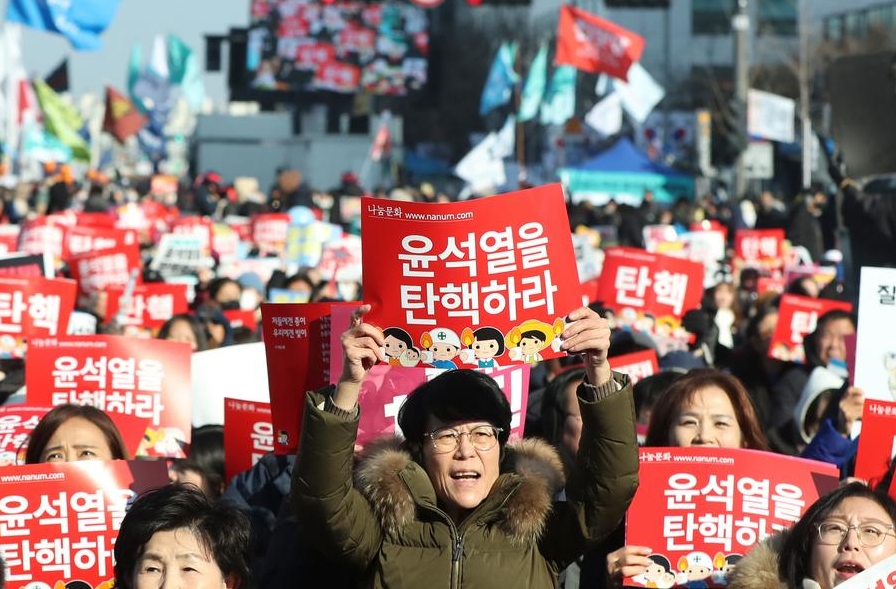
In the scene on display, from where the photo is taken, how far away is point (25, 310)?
333 inches

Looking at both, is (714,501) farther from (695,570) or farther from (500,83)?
(500,83)

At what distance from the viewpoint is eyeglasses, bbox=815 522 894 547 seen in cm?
423

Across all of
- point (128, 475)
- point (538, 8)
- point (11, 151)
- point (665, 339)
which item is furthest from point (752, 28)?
point (128, 475)

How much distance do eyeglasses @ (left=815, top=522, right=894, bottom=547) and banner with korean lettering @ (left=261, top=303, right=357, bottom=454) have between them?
1.59 metres

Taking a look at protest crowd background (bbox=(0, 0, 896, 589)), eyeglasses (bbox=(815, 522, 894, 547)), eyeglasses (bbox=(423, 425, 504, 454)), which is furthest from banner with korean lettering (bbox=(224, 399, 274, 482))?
eyeglasses (bbox=(815, 522, 894, 547))

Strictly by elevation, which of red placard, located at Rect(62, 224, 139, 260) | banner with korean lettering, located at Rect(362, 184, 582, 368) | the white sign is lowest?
red placard, located at Rect(62, 224, 139, 260)

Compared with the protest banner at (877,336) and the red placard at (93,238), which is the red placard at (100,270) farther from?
the protest banner at (877,336)

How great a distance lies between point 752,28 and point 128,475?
61304 millimetres

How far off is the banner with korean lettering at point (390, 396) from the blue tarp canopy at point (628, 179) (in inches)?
1317

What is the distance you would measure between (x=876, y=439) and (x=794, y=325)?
4115 mm

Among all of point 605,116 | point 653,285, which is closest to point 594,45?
point 605,116

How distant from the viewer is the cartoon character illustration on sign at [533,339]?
13.7ft

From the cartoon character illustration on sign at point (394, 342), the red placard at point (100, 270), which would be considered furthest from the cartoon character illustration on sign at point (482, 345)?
the red placard at point (100, 270)

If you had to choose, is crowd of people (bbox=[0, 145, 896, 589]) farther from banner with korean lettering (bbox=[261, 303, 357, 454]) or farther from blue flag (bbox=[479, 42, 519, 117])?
blue flag (bbox=[479, 42, 519, 117])
